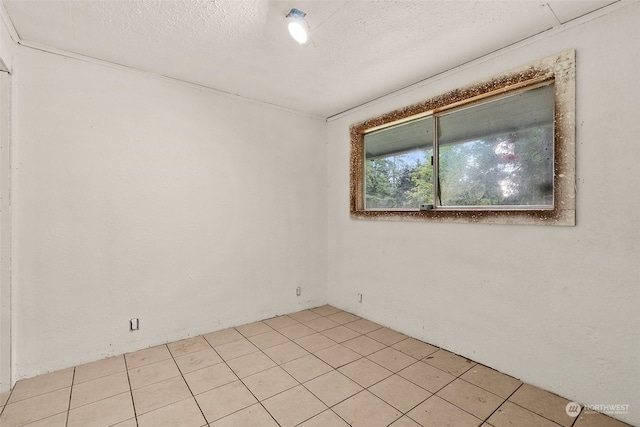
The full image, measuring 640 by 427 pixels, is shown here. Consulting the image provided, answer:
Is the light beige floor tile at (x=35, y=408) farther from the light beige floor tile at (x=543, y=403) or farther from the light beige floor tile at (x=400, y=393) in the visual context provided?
the light beige floor tile at (x=543, y=403)

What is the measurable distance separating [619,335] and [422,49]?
93.3 inches

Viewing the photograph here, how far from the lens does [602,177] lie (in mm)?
1845

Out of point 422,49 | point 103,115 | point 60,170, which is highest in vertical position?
point 422,49

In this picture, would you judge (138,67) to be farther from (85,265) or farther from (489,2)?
(489,2)

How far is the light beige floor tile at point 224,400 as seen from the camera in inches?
72.0

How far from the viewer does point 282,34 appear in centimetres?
210

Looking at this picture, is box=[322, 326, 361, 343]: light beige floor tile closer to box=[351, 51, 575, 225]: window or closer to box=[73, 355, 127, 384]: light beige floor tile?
box=[351, 51, 575, 225]: window

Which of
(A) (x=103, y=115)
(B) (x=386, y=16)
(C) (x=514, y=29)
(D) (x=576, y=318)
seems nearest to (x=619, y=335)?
(D) (x=576, y=318)

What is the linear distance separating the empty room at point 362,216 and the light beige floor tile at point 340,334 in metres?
0.03

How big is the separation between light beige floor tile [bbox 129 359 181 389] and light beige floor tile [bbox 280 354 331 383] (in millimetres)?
894

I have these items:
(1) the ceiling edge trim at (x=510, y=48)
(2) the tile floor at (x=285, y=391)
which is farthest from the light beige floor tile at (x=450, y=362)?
(1) the ceiling edge trim at (x=510, y=48)

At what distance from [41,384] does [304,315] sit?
2.39 m

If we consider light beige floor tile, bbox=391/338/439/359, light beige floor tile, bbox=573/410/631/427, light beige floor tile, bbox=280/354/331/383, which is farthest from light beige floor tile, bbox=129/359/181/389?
light beige floor tile, bbox=573/410/631/427

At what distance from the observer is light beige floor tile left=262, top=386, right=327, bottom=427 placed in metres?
1.78
